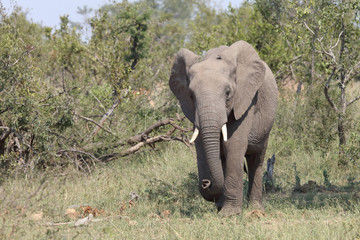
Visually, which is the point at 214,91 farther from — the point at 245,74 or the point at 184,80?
the point at 184,80

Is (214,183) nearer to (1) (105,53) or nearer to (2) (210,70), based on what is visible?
(2) (210,70)

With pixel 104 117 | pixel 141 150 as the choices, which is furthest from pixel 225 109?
pixel 141 150

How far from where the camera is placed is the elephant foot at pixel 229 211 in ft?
22.5

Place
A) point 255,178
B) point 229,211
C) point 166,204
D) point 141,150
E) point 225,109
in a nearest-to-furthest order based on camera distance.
→ point 225,109
point 229,211
point 255,178
point 166,204
point 141,150

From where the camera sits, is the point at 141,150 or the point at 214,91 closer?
the point at 214,91

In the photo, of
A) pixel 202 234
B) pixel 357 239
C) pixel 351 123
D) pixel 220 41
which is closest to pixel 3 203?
pixel 202 234

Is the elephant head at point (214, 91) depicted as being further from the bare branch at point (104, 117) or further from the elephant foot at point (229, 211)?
the bare branch at point (104, 117)

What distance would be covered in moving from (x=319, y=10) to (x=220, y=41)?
4.80 m

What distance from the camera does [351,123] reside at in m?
10.7

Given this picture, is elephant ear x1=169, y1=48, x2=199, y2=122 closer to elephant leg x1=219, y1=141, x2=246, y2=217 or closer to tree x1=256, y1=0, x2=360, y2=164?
elephant leg x1=219, y1=141, x2=246, y2=217

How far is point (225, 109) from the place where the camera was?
643 centimetres

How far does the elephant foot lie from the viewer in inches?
270

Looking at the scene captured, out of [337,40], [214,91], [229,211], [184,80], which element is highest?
[337,40]

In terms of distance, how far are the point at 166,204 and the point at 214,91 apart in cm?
241
